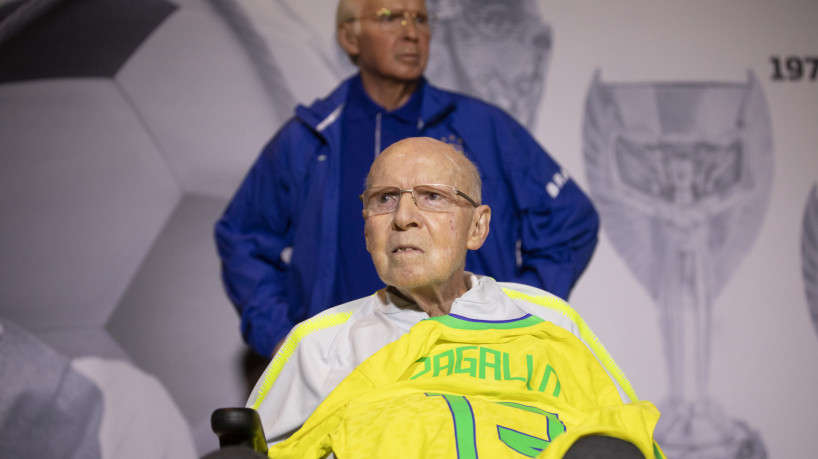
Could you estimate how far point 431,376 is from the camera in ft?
4.97

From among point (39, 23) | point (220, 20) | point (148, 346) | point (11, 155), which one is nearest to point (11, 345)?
point (148, 346)

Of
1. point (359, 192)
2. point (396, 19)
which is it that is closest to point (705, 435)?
point (359, 192)

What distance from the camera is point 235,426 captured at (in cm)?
130

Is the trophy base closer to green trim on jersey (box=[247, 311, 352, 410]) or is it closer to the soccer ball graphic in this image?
the soccer ball graphic

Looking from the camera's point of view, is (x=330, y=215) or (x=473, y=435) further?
(x=330, y=215)

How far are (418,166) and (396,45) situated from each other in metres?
1.23

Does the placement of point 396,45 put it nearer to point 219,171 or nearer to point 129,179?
point 219,171

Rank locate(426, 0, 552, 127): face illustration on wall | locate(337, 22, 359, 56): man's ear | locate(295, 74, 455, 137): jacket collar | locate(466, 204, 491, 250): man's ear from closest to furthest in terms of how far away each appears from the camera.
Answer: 1. locate(466, 204, 491, 250): man's ear
2. locate(295, 74, 455, 137): jacket collar
3. locate(337, 22, 359, 56): man's ear
4. locate(426, 0, 552, 127): face illustration on wall

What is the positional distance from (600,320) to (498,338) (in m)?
1.54

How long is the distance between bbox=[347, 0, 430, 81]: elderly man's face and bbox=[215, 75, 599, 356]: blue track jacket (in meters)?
0.12

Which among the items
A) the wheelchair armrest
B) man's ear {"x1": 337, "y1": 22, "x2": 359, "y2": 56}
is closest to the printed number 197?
man's ear {"x1": 337, "y1": 22, "x2": 359, "y2": 56}

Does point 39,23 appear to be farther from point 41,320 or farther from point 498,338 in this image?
point 498,338

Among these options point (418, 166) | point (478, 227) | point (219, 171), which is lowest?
point (478, 227)

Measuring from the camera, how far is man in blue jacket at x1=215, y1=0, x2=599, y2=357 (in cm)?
257
